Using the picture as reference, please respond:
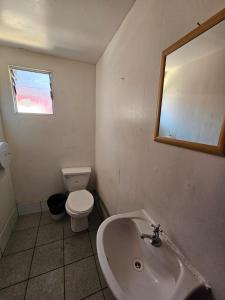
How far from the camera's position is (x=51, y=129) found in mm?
2021

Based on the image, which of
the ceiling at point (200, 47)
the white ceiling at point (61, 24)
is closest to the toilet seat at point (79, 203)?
the ceiling at point (200, 47)

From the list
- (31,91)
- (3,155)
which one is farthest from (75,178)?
(31,91)

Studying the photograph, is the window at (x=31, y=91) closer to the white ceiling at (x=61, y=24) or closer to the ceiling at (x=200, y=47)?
the white ceiling at (x=61, y=24)

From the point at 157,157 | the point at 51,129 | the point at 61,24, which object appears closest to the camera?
the point at 157,157

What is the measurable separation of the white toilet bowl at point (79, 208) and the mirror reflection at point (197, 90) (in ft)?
4.49

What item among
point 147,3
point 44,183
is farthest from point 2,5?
point 44,183

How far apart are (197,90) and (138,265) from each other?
106cm

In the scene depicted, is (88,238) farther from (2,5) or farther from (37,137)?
(2,5)

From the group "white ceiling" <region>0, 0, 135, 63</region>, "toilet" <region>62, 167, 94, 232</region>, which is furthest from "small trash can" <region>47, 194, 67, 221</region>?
"white ceiling" <region>0, 0, 135, 63</region>

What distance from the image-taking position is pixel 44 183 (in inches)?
84.8

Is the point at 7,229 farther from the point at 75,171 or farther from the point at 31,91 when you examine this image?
the point at 31,91

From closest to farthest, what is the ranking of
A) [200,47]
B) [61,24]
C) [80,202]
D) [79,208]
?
[200,47] → [61,24] → [79,208] → [80,202]

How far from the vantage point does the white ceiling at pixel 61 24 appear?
104 centimetres

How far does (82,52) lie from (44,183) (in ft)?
6.44
